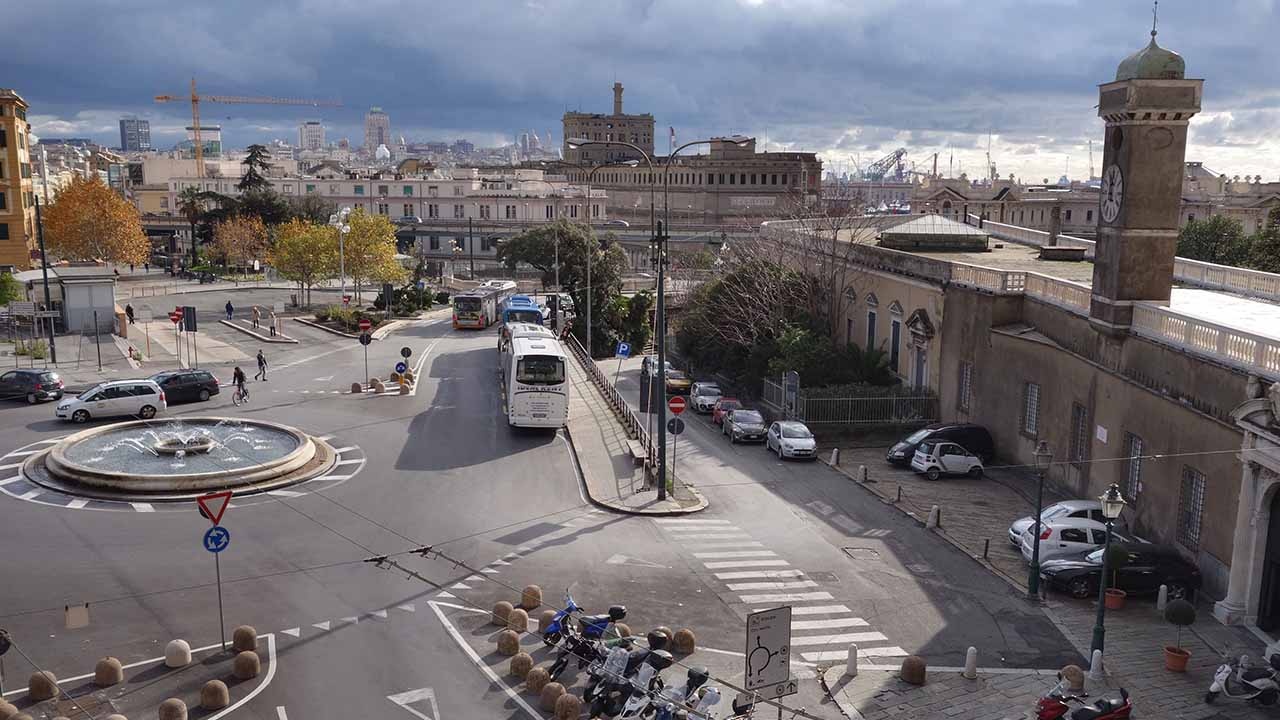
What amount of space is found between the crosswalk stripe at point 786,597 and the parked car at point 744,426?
1528cm

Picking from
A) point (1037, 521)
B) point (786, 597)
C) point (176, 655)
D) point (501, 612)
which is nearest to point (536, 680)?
point (501, 612)

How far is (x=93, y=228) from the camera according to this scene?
7944cm

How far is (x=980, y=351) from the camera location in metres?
35.0

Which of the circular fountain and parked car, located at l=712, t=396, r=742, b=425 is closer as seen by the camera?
the circular fountain

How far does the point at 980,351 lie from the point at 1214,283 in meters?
7.62

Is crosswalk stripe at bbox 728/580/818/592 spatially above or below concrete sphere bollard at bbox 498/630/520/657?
below

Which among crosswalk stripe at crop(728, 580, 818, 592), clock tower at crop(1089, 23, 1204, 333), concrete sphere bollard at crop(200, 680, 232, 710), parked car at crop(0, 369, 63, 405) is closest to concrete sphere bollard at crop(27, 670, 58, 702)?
concrete sphere bollard at crop(200, 680, 232, 710)

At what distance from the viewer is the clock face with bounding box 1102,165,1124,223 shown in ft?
89.5

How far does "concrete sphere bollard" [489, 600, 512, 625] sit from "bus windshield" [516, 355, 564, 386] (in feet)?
49.6

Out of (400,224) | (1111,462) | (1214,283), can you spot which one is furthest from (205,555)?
(400,224)

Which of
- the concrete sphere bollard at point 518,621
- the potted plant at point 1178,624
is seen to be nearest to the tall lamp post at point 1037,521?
the potted plant at point 1178,624

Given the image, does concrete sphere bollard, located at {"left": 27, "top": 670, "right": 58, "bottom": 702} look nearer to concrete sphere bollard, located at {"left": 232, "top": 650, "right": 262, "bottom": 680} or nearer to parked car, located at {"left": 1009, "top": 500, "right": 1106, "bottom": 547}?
concrete sphere bollard, located at {"left": 232, "top": 650, "right": 262, "bottom": 680}

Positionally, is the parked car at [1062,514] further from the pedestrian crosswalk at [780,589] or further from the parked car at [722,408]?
the parked car at [722,408]

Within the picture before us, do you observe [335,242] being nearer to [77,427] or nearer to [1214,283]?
[77,427]
